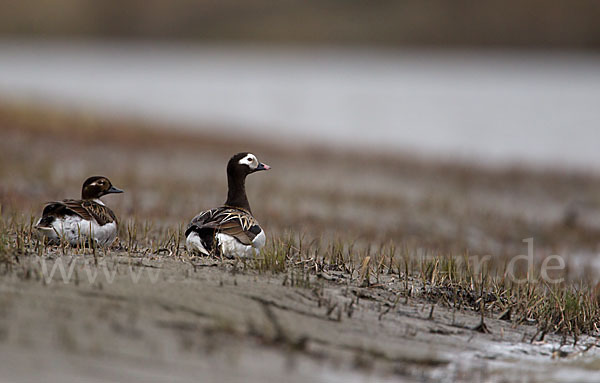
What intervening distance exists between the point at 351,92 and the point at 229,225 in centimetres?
5177

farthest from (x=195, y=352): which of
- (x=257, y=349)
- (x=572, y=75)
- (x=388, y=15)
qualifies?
(x=388, y=15)

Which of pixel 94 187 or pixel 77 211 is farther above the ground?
pixel 94 187

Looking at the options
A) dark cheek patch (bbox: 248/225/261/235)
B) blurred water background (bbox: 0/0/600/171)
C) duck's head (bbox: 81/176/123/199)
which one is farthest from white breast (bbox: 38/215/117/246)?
blurred water background (bbox: 0/0/600/171)

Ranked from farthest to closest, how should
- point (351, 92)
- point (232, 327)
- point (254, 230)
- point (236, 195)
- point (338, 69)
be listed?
point (338, 69)
point (351, 92)
point (236, 195)
point (254, 230)
point (232, 327)

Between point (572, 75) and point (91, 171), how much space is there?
62.8 m

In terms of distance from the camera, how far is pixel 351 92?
193 ft

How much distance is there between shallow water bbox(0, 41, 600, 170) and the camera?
101 ft

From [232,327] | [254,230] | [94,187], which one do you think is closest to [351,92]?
[94,187]

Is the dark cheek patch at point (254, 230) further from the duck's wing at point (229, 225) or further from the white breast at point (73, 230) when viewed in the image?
the white breast at point (73, 230)

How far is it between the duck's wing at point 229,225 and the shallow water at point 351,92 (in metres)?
18.3

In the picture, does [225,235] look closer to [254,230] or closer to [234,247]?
[234,247]

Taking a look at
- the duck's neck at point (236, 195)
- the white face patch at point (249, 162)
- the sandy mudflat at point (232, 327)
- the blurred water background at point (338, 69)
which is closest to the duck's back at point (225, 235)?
the sandy mudflat at point (232, 327)

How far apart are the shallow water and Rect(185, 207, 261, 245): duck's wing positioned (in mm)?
18264

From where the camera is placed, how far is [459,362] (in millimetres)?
6250
